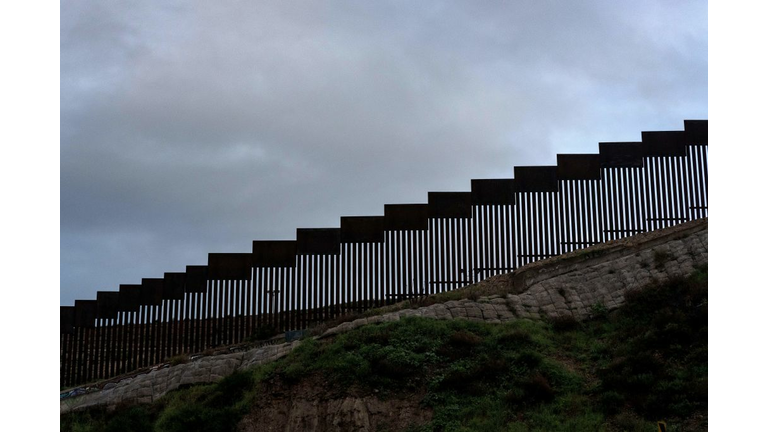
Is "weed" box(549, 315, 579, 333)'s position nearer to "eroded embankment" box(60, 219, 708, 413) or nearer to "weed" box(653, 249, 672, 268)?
"eroded embankment" box(60, 219, 708, 413)

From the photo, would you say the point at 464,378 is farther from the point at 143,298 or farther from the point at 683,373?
the point at 143,298

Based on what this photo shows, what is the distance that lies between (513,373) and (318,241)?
9653 millimetres

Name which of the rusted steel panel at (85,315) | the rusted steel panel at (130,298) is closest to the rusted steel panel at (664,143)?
the rusted steel panel at (130,298)

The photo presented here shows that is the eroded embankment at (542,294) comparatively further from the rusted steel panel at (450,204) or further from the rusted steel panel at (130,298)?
the rusted steel panel at (130,298)

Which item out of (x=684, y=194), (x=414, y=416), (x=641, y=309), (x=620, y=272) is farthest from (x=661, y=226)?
(x=414, y=416)

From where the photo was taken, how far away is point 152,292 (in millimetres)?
26641

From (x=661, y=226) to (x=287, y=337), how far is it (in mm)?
13565

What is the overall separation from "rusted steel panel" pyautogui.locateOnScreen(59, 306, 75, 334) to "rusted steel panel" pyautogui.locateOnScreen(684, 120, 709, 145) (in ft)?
78.5

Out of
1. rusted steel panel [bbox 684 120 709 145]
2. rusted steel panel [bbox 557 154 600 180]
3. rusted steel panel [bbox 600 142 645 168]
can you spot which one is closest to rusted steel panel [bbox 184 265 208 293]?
rusted steel panel [bbox 557 154 600 180]

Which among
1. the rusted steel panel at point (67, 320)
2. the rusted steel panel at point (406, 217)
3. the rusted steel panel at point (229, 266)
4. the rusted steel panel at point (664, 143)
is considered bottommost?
the rusted steel panel at point (67, 320)

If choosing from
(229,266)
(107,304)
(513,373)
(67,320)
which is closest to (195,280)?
(229,266)

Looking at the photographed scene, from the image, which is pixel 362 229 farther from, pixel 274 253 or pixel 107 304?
pixel 107 304

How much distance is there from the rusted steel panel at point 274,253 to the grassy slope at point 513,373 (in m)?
5.12

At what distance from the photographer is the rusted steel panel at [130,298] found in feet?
87.5
